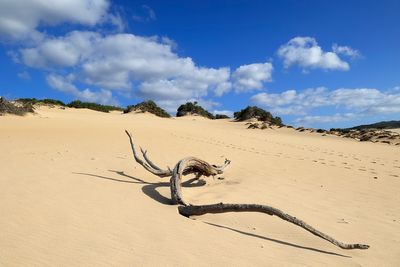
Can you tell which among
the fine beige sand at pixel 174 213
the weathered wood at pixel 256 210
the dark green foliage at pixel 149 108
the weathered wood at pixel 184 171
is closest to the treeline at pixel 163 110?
the dark green foliage at pixel 149 108

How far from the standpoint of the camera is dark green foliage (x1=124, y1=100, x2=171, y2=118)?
993 inches

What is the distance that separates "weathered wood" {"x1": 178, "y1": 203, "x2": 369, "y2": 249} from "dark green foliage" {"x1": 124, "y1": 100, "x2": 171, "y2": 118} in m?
21.0

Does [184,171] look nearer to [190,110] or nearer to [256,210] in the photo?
[256,210]

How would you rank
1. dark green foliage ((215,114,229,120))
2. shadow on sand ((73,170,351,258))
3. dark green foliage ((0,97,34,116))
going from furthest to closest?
dark green foliage ((215,114,229,120)) < dark green foliage ((0,97,34,116)) < shadow on sand ((73,170,351,258))

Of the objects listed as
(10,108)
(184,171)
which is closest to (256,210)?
(184,171)

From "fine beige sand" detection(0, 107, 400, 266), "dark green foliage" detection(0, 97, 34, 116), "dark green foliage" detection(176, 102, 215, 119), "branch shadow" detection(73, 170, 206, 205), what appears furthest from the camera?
"dark green foliage" detection(176, 102, 215, 119)

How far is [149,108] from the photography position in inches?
1013

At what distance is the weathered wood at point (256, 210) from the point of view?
3.39m

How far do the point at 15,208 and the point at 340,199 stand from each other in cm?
463

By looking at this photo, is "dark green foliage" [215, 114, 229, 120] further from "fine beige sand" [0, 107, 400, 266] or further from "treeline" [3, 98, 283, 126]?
"fine beige sand" [0, 107, 400, 266]

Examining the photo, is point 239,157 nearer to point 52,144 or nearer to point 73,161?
point 73,161

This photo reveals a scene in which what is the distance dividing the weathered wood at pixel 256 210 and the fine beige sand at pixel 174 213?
11 cm

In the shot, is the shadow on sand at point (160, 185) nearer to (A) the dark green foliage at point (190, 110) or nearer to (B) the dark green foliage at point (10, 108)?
(B) the dark green foliage at point (10, 108)

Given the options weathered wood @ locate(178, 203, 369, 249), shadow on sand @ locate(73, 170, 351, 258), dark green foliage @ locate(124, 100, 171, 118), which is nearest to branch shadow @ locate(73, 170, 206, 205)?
shadow on sand @ locate(73, 170, 351, 258)
